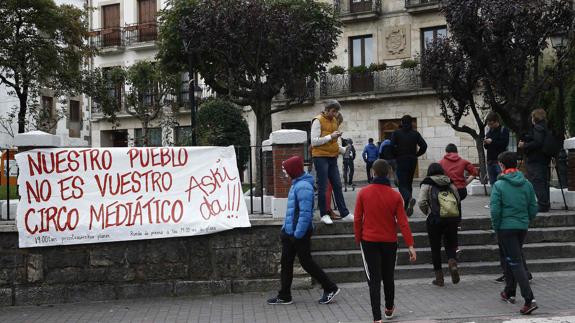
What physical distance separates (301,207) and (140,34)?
2853 centimetres

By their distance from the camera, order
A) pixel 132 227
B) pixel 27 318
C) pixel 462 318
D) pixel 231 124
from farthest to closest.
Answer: pixel 231 124, pixel 132 227, pixel 27 318, pixel 462 318

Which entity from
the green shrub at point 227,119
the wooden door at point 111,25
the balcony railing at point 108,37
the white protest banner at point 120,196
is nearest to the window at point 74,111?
the balcony railing at point 108,37

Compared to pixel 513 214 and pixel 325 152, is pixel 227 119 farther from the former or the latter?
pixel 513 214

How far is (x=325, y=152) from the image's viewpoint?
29.1 ft

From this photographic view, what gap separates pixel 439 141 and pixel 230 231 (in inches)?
756

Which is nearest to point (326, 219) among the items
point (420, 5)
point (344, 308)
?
point (344, 308)

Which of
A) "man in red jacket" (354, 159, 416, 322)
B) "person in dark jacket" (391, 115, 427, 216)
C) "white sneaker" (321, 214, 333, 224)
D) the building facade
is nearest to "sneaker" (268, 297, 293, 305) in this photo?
"man in red jacket" (354, 159, 416, 322)

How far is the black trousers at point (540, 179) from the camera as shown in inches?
385

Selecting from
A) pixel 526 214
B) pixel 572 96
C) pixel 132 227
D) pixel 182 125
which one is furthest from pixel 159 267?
pixel 182 125

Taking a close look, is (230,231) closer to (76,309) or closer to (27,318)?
(76,309)

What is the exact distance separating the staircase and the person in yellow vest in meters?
0.37

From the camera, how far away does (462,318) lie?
6.41 m

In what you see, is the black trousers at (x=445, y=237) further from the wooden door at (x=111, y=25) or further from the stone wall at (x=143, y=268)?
the wooden door at (x=111, y=25)

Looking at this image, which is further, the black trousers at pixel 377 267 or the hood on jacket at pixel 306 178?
the hood on jacket at pixel 306 178
